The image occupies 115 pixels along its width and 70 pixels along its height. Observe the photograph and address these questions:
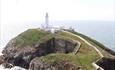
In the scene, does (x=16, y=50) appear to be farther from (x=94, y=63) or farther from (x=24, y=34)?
(x=94, y=63)

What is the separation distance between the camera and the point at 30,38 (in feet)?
353

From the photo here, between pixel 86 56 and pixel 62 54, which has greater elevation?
pixel 62 54

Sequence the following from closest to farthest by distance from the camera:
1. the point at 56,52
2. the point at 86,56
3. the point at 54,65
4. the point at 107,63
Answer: the point at 54,65 → the point at 86,56 → the point at 107,63 → the point at 56,52

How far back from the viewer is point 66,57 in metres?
79.2

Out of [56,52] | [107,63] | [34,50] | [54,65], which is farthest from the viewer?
[56,52]

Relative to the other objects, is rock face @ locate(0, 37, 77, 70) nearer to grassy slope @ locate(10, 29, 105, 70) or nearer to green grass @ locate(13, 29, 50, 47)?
green grass @ locate(13, 29, 50, 47)

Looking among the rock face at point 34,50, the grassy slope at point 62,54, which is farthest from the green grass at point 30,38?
the rock face at point 34,50

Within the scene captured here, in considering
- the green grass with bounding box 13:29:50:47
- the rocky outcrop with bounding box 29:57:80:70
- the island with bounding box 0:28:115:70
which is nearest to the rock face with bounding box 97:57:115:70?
the island with bounding box 0:28:115:70

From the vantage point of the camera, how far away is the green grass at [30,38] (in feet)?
342

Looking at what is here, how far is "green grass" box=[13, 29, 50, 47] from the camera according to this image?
342ft

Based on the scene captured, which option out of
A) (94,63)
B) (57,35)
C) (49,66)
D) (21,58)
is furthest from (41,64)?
(57,35)

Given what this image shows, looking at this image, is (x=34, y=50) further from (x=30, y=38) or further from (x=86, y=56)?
(x=86, y=56)

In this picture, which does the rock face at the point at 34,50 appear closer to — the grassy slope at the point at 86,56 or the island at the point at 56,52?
the island at the point at 56,52

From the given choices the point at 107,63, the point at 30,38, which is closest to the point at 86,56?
the point at 107,63
